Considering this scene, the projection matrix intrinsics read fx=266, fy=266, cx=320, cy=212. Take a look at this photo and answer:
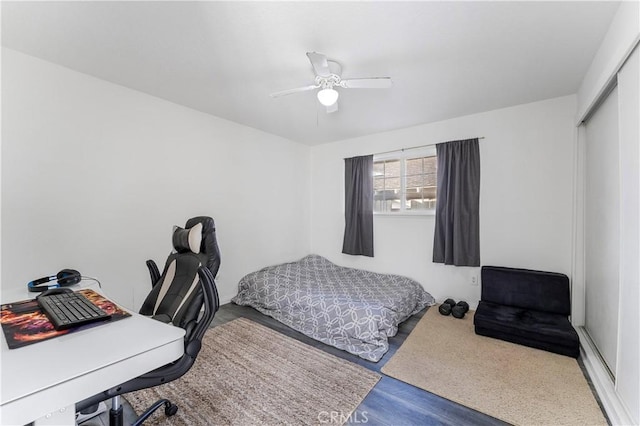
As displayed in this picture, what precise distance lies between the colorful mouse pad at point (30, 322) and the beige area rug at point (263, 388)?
0.90 meters

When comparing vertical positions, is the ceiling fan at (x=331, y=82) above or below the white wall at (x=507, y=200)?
above

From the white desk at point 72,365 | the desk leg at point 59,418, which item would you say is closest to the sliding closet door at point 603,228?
the white desk at point 72,365

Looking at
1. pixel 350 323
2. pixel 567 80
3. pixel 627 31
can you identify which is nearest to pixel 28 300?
pixel 350 323

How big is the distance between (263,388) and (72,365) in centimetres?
141

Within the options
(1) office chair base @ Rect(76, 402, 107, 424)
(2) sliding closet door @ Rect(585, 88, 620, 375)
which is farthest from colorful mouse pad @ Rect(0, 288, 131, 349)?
(2) sliding closet door @ Rect(585, 88, 620, 375)

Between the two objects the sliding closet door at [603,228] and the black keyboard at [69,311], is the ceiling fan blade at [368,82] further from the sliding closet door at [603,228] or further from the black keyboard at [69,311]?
the black keyboard at [69,311]

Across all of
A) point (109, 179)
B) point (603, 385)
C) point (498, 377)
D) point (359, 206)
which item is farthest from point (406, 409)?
point (109, 179)

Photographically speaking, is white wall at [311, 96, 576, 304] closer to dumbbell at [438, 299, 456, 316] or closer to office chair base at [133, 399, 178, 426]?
dumbbell at [438, 299, 456, 316]

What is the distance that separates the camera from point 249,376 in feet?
6.58

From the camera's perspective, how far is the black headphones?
5.19 feet

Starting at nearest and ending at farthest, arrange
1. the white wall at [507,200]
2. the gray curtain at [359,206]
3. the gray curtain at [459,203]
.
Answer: the white wall at [507,200] < the gray curtain at [459,203] < the gray curtain at [359,206]

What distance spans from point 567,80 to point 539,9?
126 centimetres

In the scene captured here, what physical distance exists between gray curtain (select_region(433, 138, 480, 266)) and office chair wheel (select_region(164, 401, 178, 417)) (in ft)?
10.0

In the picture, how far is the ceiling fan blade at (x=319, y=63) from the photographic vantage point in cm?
174
